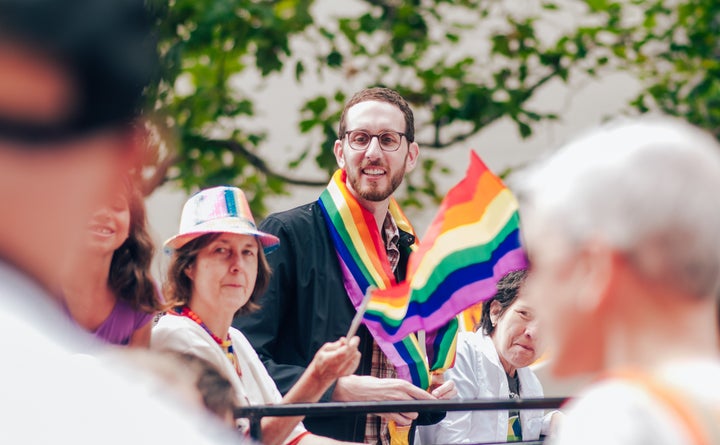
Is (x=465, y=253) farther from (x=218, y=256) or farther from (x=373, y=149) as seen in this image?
(x=373, y=149)

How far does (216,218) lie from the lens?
11.1 feet

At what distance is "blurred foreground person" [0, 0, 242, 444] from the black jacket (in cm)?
282

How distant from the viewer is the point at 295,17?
722cm

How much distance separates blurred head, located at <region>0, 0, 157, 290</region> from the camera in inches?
27.0

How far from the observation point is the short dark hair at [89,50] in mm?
684

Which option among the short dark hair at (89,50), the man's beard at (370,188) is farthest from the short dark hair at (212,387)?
the man's beard at (370,188)

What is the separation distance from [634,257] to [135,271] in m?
1.96

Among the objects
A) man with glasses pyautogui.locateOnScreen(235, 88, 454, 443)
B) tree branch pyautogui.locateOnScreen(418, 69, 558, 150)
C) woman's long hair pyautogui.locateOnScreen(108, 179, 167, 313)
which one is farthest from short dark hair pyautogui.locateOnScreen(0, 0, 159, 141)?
tree branch pyautogui.locateOnScreen(418, 69, 558, 150)

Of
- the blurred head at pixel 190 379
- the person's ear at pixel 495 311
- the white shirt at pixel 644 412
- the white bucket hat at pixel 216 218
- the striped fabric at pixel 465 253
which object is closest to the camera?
the white shirt at pixel 644 412

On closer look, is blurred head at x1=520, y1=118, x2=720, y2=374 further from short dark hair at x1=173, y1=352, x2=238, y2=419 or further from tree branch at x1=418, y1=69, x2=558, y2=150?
tree branch at x1=418, y1=69, x2=558, y2=150

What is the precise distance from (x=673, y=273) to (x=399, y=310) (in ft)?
6.37

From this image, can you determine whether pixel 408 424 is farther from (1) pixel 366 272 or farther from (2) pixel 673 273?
(2) pixel 673 273

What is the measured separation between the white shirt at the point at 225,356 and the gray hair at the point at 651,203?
5.32 feet

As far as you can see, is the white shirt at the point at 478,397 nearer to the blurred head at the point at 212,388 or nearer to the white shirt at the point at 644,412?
the blurred head at the point at 212,388
